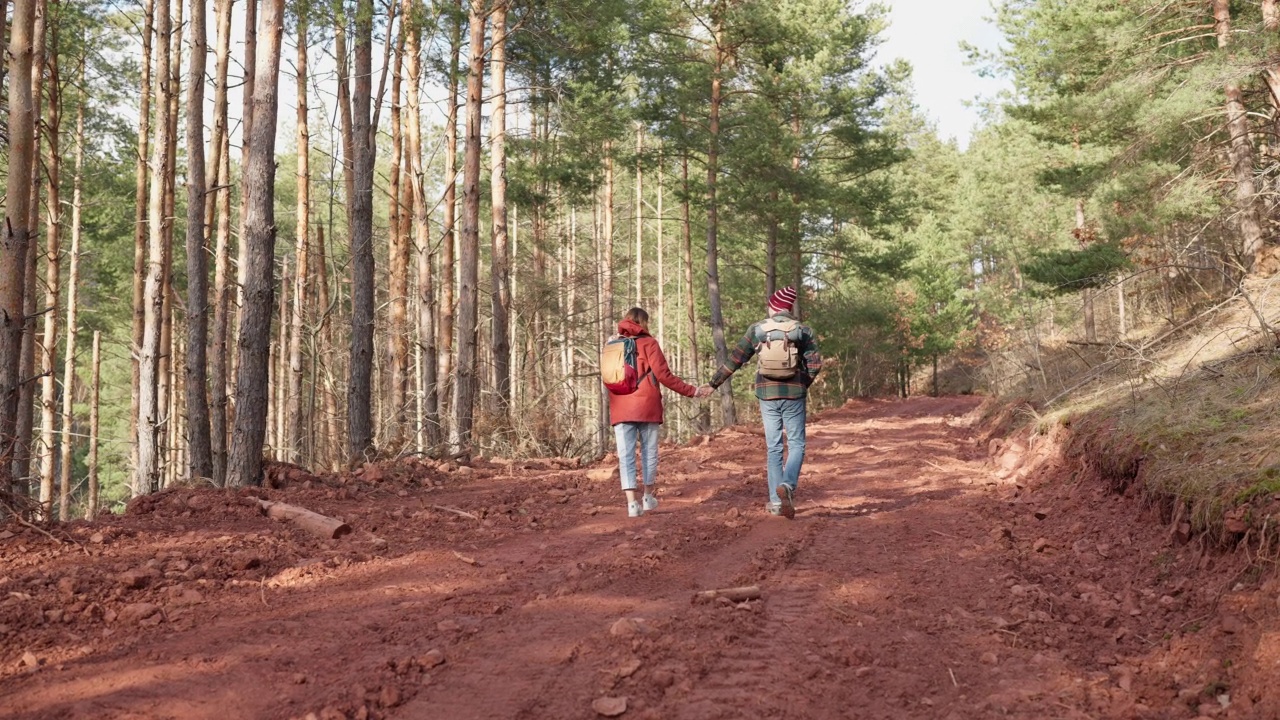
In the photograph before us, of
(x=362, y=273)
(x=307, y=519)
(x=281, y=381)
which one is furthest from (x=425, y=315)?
(x=281, y=381)

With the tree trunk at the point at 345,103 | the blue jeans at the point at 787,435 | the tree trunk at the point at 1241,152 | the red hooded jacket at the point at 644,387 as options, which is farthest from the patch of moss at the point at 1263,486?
the tree trunk at the point at 345,103

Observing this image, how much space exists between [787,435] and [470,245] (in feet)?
27.7

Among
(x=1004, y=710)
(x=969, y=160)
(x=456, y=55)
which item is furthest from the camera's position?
(x=969, y=160)

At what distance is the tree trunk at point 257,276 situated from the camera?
31.5 ft

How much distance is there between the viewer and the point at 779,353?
8375mm

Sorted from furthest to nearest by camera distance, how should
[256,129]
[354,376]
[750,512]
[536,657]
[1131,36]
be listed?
[1131,36] < [354,376] < [256,129] < [750,512] < [536,657]

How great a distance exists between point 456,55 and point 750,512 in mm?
12882

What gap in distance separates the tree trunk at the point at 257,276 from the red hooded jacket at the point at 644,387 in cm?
409

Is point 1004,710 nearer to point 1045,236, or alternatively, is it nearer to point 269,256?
point 269,256

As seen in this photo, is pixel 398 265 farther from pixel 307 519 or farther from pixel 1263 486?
pixel 1263 486

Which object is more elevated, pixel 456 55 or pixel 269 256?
pixel 456 55

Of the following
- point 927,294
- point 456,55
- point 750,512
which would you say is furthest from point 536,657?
point 927,294

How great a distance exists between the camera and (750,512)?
859 centimetres

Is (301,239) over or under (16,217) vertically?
over
